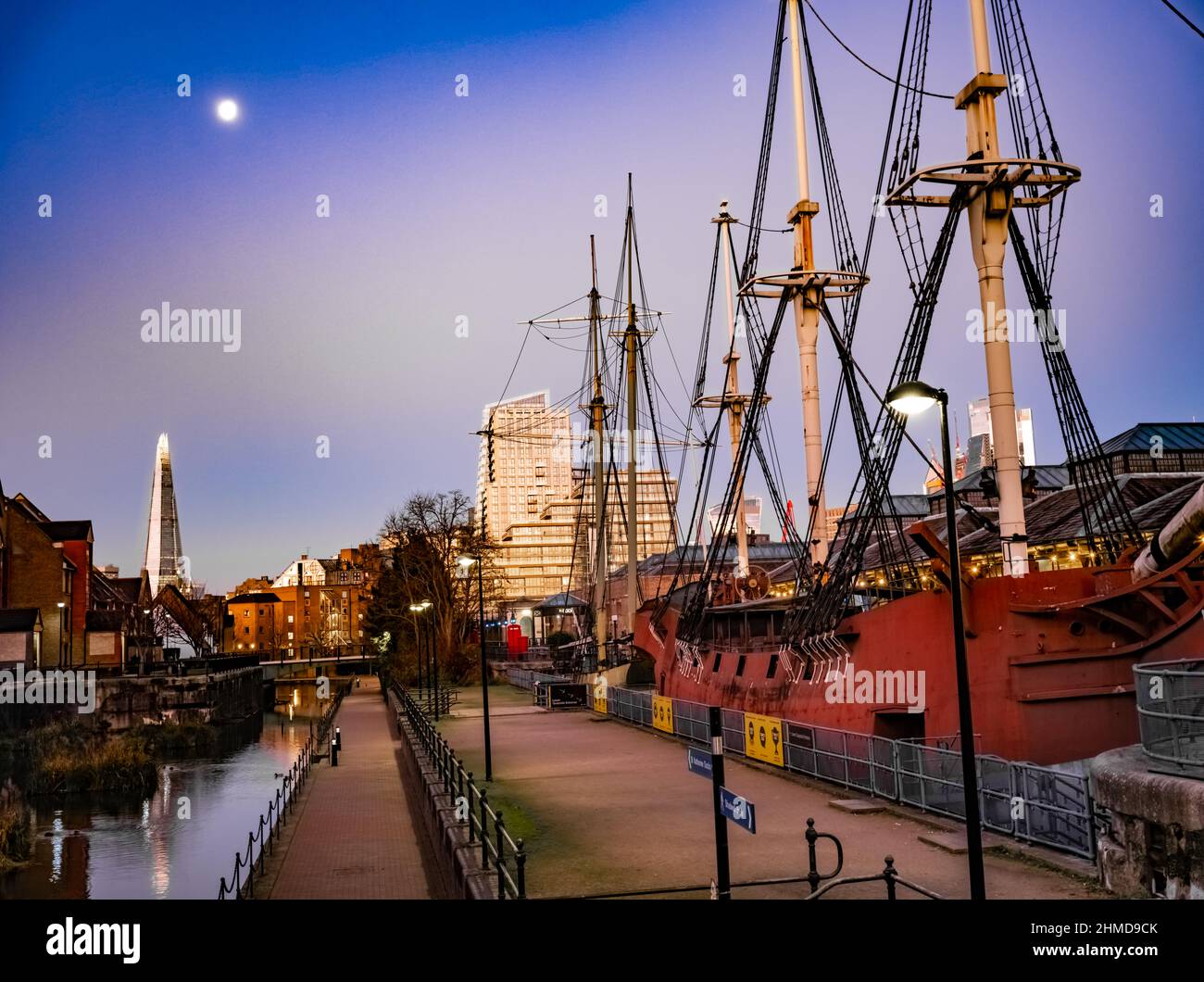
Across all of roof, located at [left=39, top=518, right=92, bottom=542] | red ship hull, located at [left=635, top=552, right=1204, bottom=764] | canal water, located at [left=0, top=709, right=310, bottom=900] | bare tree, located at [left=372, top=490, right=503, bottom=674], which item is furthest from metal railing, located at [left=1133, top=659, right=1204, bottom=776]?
roof, located at [left=39, top=518, right=92, bottom=542]

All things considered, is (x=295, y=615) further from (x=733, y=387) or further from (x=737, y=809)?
(x=737, y=809)

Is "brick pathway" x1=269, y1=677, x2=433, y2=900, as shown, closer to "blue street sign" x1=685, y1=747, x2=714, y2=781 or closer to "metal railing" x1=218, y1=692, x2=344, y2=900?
"metal railing" x1=218, y1=692, x2=344, y2=900

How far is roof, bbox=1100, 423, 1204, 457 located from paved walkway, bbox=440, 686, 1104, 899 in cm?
3167

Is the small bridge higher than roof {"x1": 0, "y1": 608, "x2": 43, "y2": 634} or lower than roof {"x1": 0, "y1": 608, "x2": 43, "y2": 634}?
lower

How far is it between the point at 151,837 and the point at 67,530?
160 feet

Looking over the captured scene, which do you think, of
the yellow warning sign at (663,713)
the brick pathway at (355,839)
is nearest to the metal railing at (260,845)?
the brick pathway at (355,839)

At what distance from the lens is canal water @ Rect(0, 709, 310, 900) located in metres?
26.2

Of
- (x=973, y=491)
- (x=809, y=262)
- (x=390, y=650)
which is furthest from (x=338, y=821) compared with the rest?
(x=390, y=650)

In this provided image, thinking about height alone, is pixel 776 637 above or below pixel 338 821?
above

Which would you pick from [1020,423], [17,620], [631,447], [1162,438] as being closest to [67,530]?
[17,620]
